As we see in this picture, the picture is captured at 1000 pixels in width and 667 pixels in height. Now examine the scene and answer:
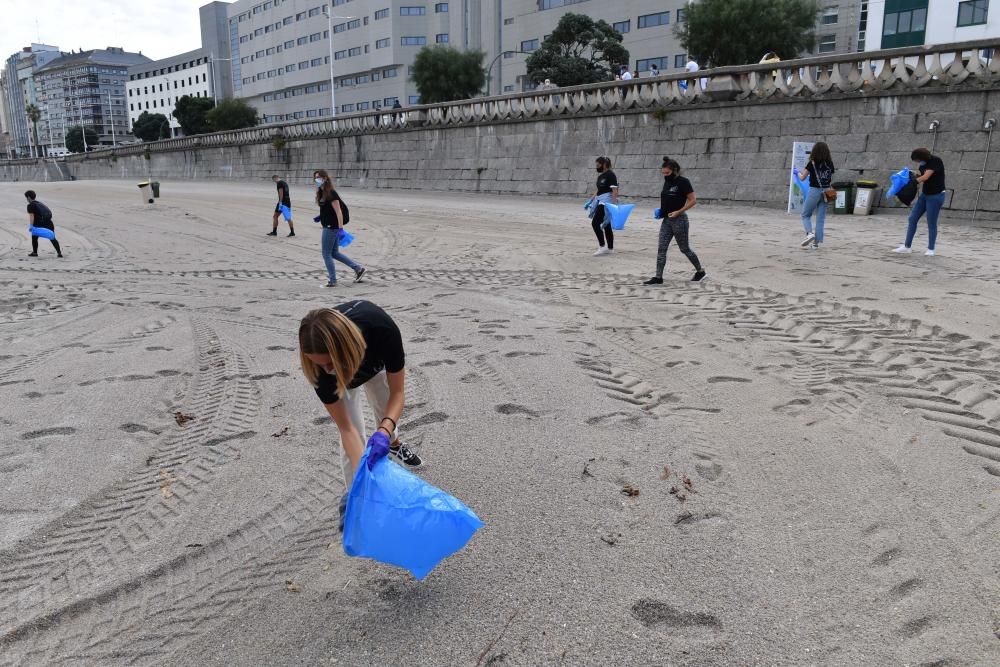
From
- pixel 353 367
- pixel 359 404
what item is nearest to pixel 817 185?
pixel 359 404

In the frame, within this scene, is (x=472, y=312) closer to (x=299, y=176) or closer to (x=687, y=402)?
(x=687, y=402)

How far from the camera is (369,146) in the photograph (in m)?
33.1

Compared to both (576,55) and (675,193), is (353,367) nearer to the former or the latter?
(675,193)

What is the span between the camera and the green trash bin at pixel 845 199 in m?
16.3

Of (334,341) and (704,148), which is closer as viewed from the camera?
(334,341)

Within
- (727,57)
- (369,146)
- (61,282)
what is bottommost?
(61,282)

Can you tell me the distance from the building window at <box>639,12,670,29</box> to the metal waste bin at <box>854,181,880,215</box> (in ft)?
153

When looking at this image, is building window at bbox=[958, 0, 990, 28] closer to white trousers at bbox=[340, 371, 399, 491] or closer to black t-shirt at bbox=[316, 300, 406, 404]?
white trousers at bbox=[340, 371, 399, 491]

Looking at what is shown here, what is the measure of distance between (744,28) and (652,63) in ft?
52.7

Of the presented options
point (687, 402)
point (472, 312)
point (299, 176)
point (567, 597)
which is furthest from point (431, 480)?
point (299, 176)

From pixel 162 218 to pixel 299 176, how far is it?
62.1 feet

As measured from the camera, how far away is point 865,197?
16.0 meters

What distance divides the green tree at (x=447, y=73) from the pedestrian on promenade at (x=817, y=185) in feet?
169

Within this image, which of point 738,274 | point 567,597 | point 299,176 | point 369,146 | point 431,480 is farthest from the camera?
point 299,176
